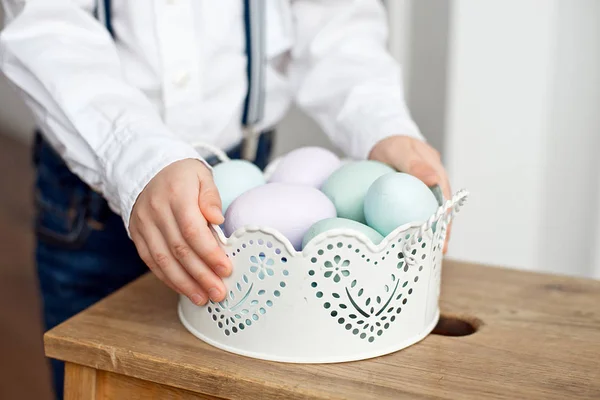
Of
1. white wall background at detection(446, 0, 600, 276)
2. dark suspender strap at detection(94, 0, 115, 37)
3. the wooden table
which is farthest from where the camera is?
white wall background at detection(446, 0, 600, 276)

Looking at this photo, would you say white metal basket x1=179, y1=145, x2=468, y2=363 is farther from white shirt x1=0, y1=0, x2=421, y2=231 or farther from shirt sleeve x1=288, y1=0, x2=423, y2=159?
shirt sleeve x1=288, y1=0, x2=423, y2=159

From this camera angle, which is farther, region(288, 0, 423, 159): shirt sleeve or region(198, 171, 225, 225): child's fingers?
region(288, 0, 423, 159): shirt sleeve

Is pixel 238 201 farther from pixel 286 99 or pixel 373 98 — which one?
pixel 286 99

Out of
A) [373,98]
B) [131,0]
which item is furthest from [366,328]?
[131,0]

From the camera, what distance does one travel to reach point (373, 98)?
0.91 m

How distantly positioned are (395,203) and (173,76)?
377 millimetres

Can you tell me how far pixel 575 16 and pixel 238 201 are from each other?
0.84m

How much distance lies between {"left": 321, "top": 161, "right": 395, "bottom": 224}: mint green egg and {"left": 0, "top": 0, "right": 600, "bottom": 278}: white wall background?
0.64 m

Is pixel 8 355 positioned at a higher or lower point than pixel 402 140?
lower

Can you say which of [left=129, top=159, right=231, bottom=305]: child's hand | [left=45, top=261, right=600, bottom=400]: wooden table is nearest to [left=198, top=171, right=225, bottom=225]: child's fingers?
[left=129, top=159, right=231, bottom=305]: child's hand

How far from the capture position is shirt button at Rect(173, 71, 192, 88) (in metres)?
0.89

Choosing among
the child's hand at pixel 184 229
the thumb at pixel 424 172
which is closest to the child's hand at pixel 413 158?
the thumb at pixel 424 172

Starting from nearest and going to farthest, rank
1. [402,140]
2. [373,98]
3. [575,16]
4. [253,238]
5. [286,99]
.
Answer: [253,238] → [402,140] → [373,98] → [286,99] → [575,16]

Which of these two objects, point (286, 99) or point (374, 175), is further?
point (286, 99)
